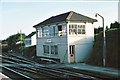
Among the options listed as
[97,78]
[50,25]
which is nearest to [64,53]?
[50,25]

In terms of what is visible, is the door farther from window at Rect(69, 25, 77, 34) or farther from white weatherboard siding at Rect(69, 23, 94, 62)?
window at Rect(69, 25, 77, 34)

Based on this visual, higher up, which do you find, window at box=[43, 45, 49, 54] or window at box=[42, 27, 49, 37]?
window at box=[42, 27, 49, 37]

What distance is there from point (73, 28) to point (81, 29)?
1086 millimetres

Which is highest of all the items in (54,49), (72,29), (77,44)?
(72,29)

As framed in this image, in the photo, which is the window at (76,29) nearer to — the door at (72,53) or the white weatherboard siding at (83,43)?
the white weatherboard siding at (83,43)

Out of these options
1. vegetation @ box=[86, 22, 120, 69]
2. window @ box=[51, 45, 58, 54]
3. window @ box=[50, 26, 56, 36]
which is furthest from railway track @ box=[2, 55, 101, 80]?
window @ box=[50, 26, 56, 36]

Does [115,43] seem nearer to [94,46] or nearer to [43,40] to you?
[94,46]

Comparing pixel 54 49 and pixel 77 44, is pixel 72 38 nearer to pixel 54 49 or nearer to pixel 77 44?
pixel 77 44

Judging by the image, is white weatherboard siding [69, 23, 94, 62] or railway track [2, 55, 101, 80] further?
white weatherboard siding [69, 23, 94, 62]

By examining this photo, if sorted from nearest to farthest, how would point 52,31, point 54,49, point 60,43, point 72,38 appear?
point 72,38 → point 60,43 → point 54,49 → point 52,31

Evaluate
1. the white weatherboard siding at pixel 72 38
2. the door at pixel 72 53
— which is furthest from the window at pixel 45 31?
the door at pixel 72 53

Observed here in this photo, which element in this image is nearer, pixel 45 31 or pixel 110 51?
pixel 110 51

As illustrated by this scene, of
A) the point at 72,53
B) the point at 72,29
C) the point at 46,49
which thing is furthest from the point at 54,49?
the point at 72,29

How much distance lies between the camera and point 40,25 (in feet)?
117
